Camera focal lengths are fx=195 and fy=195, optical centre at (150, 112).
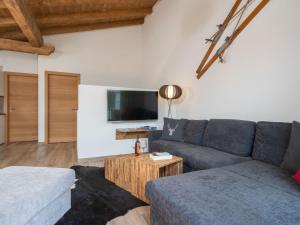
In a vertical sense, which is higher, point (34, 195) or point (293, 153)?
point (293, 153)

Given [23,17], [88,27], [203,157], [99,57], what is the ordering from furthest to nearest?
[99,57], [88,27], [23,17], [203,157]

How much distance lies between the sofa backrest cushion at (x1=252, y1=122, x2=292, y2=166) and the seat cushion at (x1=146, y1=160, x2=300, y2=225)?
0.38m

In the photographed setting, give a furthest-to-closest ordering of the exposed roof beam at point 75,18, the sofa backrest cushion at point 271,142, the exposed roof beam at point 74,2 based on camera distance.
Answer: the exposed roof beam at point 75,18 → the exposed roof beam at point 74,2 → the sofa backrest cushion at point 271,142

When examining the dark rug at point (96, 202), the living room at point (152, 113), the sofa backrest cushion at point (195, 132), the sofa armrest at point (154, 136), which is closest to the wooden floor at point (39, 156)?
the living room at point (152, 113)

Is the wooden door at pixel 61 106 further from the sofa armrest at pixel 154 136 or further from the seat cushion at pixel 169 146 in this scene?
the seat cushion at pixel 169 146

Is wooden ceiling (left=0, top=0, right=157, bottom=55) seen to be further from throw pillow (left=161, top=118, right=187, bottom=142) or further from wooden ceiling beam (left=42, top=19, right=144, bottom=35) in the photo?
throw pillow (left=161, top=118, right=187, bottom=142)

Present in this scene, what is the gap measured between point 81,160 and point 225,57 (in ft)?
9.99

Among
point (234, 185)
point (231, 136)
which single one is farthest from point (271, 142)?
point (234, 185)

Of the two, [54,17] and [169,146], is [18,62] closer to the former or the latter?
[54,17]

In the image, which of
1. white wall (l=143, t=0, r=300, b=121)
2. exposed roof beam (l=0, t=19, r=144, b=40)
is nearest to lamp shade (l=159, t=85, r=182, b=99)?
white wall (l=143, t=0, r=300, b=121)

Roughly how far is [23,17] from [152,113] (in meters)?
2.83

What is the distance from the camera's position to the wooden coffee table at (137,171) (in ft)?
6.70

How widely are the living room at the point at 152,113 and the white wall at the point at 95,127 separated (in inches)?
0.8

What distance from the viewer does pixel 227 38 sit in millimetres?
2965
